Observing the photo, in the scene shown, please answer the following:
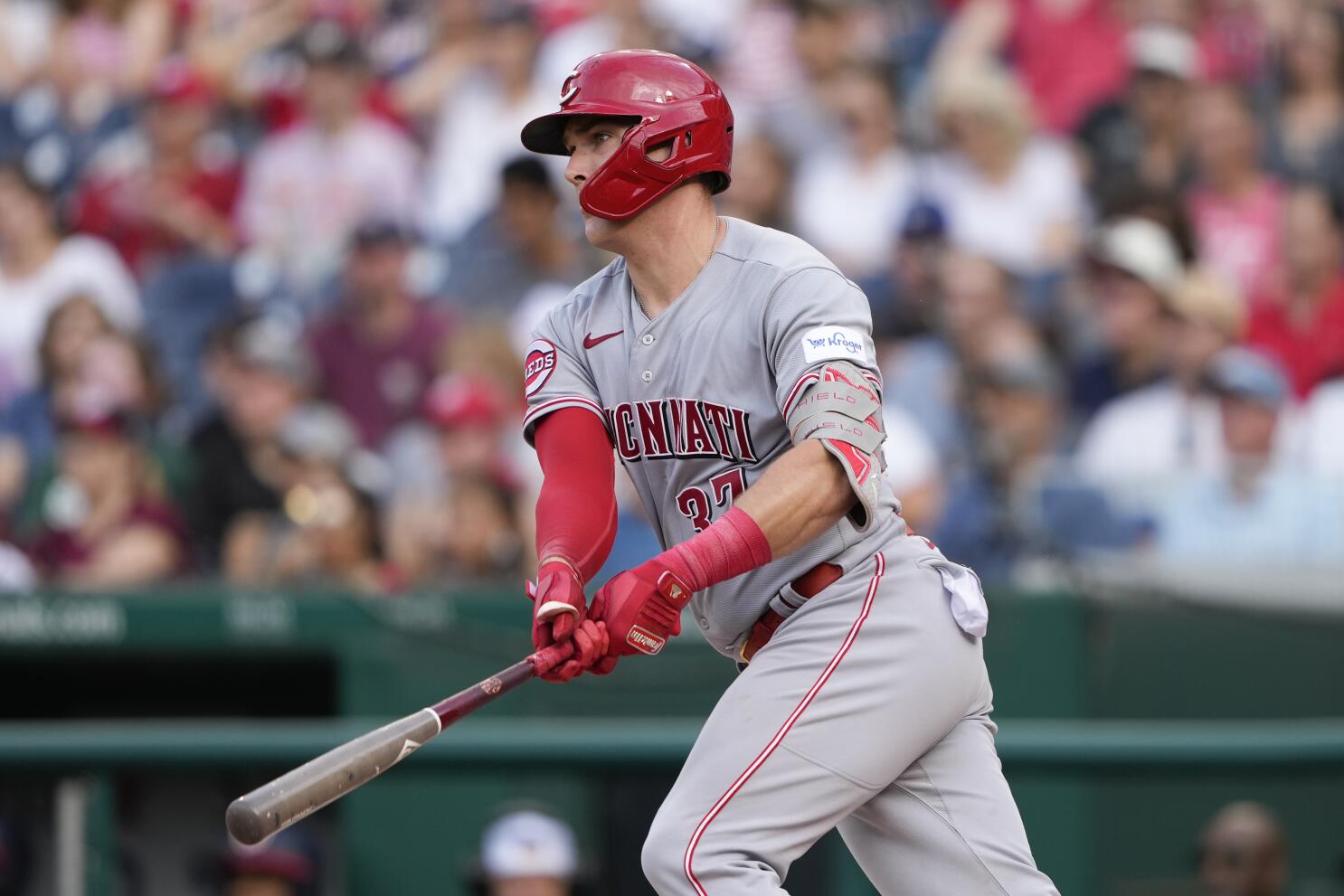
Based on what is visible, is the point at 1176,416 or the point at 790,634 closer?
the point at 790,634

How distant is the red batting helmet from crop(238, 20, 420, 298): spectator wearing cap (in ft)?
15.7

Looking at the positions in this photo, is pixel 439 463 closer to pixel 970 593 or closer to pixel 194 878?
pixel 194 878

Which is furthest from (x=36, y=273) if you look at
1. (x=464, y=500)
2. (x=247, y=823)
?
(x=247, y=823)

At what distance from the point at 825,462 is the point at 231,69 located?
20.4 ft

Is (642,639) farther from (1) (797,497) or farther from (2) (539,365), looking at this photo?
(2) (539,365)

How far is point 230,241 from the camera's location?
8008 mm

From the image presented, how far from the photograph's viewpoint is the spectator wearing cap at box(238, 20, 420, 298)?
7.99 m

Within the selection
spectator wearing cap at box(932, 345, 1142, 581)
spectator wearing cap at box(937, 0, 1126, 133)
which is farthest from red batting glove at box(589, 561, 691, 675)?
spectator wearing cap at box(937, 0, 1126, 133)

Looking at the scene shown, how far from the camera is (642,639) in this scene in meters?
3.06

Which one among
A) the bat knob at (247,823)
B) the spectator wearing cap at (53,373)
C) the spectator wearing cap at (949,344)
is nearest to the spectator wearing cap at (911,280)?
the spectator wearing cap at (949,344)

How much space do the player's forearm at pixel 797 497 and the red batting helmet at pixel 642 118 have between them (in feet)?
1.74

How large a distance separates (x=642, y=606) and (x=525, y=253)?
14.6ft

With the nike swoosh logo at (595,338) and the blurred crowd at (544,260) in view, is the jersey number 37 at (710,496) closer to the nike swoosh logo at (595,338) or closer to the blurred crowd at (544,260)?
the nike swoosh logo at (595,338)

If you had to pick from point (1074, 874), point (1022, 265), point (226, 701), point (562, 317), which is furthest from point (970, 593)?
point (1022, 265)
